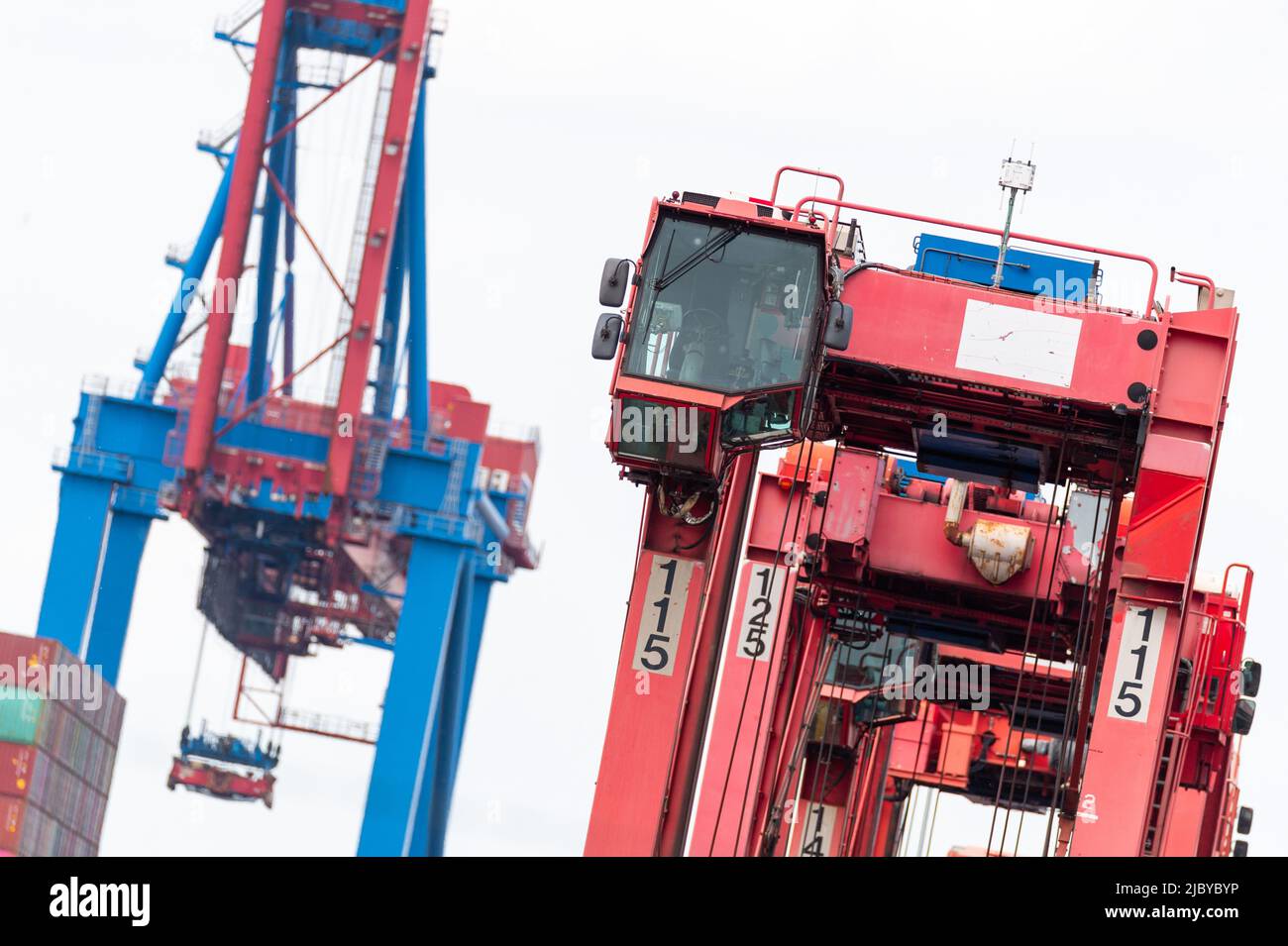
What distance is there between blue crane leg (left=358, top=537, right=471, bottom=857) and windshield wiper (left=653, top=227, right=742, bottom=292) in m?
33.5

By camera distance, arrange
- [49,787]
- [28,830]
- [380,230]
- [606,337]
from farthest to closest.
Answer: [380,230]
[49,787]
[28,830]
[606,337]

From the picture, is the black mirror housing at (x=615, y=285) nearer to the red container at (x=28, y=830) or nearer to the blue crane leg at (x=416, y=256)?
the red container at (x=28, y=830)

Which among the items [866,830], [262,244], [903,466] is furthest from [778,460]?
[262,244]

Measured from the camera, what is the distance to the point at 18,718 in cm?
4184

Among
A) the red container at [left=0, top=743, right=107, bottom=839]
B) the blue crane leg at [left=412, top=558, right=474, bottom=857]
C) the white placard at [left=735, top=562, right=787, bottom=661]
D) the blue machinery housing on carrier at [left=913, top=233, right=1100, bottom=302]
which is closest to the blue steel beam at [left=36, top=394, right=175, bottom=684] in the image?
the red container at [left=0, top=743, right=107, bottom=839]

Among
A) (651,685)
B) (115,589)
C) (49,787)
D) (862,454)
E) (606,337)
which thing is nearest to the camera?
(606,337)

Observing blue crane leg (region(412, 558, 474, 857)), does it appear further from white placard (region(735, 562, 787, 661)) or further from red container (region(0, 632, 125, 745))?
white placard (region(735, 562, 787, 661))

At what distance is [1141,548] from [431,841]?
47827 mm

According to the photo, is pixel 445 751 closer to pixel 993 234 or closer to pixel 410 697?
pixel 410 697

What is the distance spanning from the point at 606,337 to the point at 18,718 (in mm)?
32381

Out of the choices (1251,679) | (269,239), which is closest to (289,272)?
(269,239)

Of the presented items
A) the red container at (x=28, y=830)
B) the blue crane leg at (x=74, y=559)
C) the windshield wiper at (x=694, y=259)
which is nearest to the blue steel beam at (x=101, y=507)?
the blue crane leg at (x=74, y=559)

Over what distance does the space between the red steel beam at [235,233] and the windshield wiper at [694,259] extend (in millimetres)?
30519

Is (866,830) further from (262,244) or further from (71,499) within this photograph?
(262,244)
